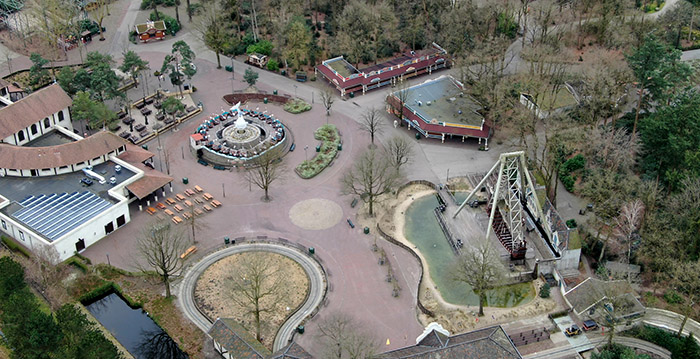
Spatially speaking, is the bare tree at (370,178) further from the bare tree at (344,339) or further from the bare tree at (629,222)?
the bare tree at (629,222)

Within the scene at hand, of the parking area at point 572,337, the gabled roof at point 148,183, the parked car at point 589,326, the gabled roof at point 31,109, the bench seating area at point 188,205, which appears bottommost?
Result: the parking area at point 572,337

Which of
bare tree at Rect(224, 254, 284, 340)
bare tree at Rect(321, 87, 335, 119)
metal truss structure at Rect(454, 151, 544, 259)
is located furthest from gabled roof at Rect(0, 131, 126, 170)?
metal truss structure at Rect(454, 151, 544, 259)

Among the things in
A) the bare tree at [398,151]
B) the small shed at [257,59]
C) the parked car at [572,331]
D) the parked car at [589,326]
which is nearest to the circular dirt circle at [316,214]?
the bare tree at [398,151]

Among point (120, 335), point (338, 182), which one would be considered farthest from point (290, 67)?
point (120, 335)

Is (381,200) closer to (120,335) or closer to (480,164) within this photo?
(480,164)

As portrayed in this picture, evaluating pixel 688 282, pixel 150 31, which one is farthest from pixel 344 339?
pixel 150 31

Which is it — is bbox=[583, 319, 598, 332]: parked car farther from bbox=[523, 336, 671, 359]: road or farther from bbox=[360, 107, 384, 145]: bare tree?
bbox=[360, 107, 384, 145]: bare tree
